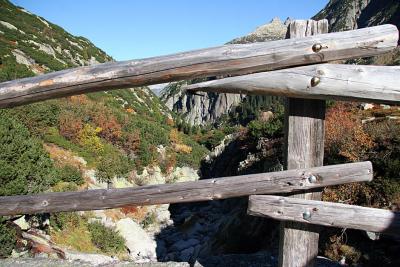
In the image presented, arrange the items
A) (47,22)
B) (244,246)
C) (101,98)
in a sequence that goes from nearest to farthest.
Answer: (244,246) → (101,98) → (47,22)

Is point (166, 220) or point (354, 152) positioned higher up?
point (354, 152)

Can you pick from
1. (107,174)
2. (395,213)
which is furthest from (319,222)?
(107,174)

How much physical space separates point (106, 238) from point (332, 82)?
9.81m

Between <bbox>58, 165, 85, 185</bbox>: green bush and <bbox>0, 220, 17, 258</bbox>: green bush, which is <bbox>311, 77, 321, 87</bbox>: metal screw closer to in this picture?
<bbox>0, 220, 17, 258</bbox>: green bush

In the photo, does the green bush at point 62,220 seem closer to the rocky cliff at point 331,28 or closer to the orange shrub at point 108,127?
the orange shrub at point 108,127

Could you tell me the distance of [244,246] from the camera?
10422 mm

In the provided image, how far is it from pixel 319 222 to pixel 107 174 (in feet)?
44.6

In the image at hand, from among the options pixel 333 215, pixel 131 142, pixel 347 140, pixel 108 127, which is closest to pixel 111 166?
pixel 131 142

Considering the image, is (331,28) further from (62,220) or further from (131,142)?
(62,220)

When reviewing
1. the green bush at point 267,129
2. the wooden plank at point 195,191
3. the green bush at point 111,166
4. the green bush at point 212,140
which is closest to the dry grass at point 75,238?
the green bush at point 111,166

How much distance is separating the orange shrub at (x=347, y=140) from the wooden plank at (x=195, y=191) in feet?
25.0

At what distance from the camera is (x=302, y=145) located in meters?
2.68

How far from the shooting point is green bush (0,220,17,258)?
22.2ft

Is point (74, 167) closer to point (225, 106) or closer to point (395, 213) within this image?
point (395, 213)
